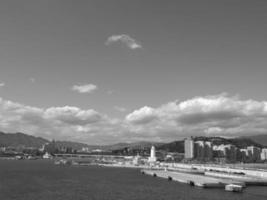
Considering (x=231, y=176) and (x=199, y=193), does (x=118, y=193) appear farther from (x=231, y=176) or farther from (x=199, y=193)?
(x=231, y=176)

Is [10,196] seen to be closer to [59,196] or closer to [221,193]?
[59,196]

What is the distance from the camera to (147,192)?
88375 millimetres

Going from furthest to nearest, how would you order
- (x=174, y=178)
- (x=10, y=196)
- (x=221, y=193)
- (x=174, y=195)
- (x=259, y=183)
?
(x=174, y=178), (x=259, y=183), (x=221, y=193), (x=174, y=195), (x=10, y=196)

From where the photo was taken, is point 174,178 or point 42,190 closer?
point 42,190

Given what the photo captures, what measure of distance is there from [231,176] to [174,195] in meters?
54.2

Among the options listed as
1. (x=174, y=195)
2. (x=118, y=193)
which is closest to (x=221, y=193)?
(x=174, y=195)

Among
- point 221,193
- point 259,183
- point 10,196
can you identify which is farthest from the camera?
point 259,183

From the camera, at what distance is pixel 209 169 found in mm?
175000

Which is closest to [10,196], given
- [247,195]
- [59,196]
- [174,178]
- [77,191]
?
[59,196]

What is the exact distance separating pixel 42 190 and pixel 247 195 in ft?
149

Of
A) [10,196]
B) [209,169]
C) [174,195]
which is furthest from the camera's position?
[209,169]

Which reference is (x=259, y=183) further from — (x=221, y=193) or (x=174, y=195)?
(x=174, y=195)

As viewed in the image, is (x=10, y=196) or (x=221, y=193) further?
(x=221, y=193)

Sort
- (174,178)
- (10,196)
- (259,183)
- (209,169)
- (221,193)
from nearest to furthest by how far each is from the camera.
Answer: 1. (10,196)
2. (221,193)
3. (259,183)
4. (174,178)
5. (209,169)
